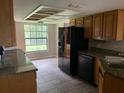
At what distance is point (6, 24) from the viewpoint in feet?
5.36

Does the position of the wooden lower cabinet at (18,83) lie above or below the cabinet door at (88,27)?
below

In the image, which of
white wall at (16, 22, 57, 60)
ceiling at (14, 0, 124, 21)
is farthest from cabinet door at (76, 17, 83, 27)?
white wall at (16, 22, 57, 60)

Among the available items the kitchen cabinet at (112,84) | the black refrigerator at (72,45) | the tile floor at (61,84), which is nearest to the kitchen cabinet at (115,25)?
the black refrigerator at (72,45)

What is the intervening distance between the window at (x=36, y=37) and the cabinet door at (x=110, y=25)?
4.18m

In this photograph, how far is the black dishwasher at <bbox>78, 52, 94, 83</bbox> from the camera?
3352 mm

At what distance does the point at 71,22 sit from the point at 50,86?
2.64 m

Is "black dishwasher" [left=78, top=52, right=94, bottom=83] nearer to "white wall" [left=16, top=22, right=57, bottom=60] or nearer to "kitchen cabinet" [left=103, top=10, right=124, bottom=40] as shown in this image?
"kitchen cabinet" [left=103, top=10, right=124, bottom=40]

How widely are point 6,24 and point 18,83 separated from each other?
0.85 m

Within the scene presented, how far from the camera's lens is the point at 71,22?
4.71 meters

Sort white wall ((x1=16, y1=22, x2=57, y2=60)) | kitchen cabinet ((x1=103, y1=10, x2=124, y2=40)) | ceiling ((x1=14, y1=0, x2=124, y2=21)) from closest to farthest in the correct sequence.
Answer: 1. ceiling ((x1=14, y1=0, x2=124, y2=21))
2. kitchen cabinet ((x1=103, y1=10, x2=124, y2=40))
3. white wall ((x1=16, y1=22, x2=57, y2=60))

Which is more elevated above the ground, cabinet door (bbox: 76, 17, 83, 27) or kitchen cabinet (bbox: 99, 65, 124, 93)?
cabinet door (bbox: 76, 17, 83, 27)

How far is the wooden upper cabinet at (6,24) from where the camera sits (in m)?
1.60

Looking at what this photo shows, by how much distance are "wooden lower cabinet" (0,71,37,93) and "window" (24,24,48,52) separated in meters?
4.83

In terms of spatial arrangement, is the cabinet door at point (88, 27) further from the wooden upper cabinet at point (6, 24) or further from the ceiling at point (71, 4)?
the wooden upper cabinet at point (6, 24)
